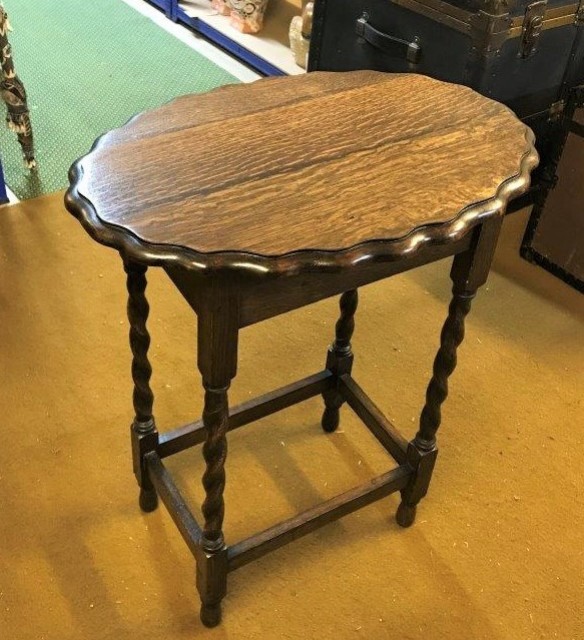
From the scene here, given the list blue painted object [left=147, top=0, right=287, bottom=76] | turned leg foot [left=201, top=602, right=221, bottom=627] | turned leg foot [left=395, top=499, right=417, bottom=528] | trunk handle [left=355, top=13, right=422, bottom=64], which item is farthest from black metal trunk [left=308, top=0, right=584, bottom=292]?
turned leg foot [left=201, top=602, right=221, bottom=627]

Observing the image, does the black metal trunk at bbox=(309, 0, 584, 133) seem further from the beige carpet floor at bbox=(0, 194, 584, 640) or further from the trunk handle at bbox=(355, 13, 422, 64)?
the beige carpet floor at bbox=(0, 194, 584, 640)

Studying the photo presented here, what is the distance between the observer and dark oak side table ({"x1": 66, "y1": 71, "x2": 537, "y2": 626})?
903 millimetres

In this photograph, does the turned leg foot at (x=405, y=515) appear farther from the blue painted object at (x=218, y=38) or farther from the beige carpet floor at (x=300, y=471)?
the blue painted object at (x=218, y=38)

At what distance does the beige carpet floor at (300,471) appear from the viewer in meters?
1.34

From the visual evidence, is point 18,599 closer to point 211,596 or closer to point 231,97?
point 211,596

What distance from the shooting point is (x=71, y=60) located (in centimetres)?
315

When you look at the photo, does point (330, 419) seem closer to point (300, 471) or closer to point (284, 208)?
point (300, 471)

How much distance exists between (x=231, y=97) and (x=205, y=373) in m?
0.47

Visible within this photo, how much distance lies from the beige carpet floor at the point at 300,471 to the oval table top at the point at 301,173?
2.35 ft

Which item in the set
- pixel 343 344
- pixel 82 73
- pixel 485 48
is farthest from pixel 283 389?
pixel 82 73

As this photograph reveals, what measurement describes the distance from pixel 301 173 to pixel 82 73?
2333mm

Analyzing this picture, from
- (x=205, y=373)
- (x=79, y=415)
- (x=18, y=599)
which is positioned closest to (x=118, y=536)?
(x=18, y=599)

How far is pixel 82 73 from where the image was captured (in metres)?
3.06

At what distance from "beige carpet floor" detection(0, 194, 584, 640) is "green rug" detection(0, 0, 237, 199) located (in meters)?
0.55
